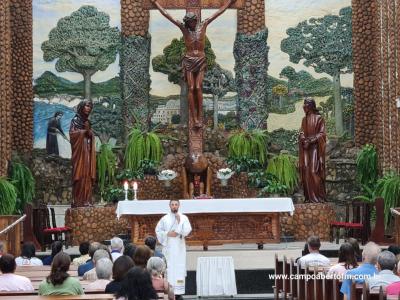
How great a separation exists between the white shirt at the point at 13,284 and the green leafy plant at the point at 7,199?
980 centimetres

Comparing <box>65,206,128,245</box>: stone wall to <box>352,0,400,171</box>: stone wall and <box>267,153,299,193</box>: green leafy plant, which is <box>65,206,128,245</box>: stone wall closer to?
<box>267,153,299,193</box>: green leafy plant

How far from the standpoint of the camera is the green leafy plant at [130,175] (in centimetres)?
2091

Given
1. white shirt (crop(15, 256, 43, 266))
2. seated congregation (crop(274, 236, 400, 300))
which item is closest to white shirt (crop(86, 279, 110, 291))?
seated congregation (crop(274, 236, 400, 300))

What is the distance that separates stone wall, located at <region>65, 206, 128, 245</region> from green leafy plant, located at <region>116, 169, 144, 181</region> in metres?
0.74

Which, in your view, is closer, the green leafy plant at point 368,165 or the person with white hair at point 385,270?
the person with white hair at point 385,270

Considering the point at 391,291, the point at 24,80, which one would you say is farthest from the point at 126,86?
the point at 391,291

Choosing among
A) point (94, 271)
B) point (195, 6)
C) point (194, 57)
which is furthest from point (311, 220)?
point (94, 271)

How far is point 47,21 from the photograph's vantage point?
24.1m

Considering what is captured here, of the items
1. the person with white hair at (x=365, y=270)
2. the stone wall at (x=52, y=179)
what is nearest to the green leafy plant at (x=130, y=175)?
the stone wall at (x=52, y=179)

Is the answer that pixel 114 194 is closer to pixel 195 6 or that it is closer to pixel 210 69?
pixel 195 6

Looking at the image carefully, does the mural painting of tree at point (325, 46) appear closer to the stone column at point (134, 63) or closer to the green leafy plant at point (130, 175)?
the stone column at point (134, 63)

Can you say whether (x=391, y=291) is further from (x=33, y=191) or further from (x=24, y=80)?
(x=24, y=80)

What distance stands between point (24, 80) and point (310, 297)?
1392 cm

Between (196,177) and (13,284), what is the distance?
10.1 metres
